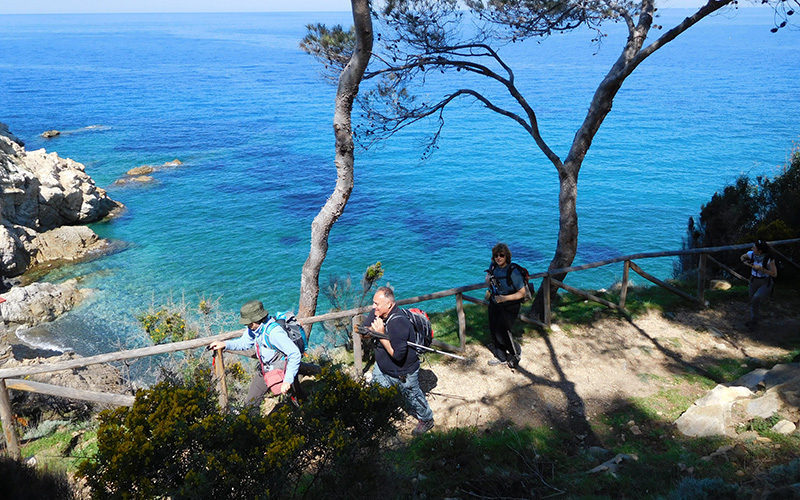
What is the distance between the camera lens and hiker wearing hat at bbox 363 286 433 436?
19.5ft

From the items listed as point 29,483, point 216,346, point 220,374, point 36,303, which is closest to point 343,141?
point 216,346

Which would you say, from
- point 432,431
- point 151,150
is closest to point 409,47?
point 432,431

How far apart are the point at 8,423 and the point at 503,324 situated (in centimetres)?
639

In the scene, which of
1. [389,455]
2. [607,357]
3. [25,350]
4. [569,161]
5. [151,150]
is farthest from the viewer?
[151,150]

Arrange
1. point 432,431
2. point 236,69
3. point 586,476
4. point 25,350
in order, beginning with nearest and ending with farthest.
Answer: point 586,476, point 432,431, point 25,350, point 236,69

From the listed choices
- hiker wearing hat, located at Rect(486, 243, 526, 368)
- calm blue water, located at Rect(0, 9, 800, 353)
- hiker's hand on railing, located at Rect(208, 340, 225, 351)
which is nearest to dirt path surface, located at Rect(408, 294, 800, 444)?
hiker wearing hat, located at Rect(486, 243, 526, 368)

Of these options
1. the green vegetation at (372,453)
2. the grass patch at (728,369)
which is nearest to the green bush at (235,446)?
→ the green vegetation at (372,453)

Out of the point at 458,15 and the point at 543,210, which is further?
the point at 543,210

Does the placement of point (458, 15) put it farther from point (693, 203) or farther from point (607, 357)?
point (693, 203)

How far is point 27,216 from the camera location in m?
26.9

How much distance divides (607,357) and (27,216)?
2828 cm

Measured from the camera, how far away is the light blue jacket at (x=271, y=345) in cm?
587

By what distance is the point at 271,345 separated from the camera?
6.05 meters

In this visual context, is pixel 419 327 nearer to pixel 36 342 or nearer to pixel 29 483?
pixel 29 483
